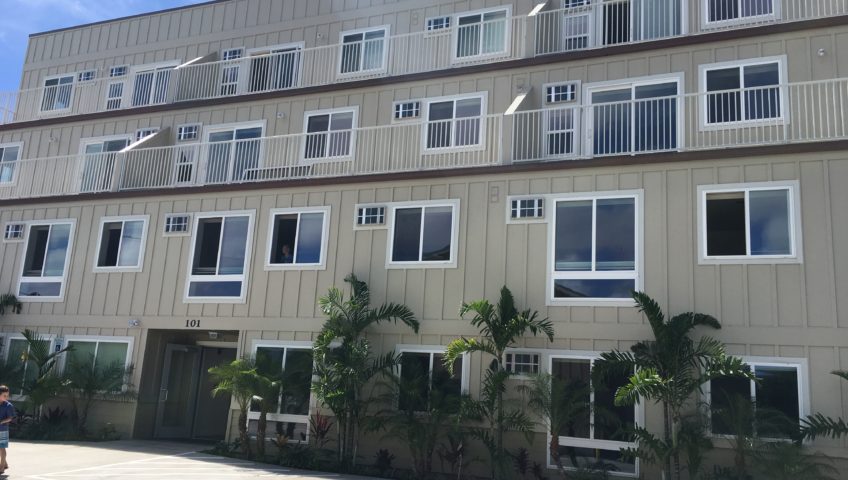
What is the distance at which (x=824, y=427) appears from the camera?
10.8 metres

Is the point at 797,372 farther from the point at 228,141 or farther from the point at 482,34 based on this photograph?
the point at 228,141

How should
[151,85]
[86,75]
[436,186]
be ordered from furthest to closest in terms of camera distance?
[86,75] < [151,85] < [436,186]

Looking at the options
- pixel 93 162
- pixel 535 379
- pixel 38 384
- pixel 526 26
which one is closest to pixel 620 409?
pixel 535 379

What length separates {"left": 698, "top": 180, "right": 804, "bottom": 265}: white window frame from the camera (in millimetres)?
12102

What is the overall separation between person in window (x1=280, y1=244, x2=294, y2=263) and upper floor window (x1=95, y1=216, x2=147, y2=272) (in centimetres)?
378

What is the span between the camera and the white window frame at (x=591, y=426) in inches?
484

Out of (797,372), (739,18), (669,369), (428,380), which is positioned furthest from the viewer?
(739,18)

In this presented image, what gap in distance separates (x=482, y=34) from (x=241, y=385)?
935 centimetres

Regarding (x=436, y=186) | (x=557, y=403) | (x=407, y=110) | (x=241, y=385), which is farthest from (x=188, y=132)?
(x=557, y=403)

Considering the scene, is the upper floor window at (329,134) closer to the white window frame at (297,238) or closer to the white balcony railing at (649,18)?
the white window frame at (297,238)

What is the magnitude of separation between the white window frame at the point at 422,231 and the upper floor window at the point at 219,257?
3515 millimetres

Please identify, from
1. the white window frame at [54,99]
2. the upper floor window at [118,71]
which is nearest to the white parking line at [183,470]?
the upper floor window at [118,71]

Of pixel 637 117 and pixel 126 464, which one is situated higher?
pixel 637 117

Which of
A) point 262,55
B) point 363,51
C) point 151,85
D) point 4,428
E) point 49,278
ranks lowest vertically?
point 4,428
